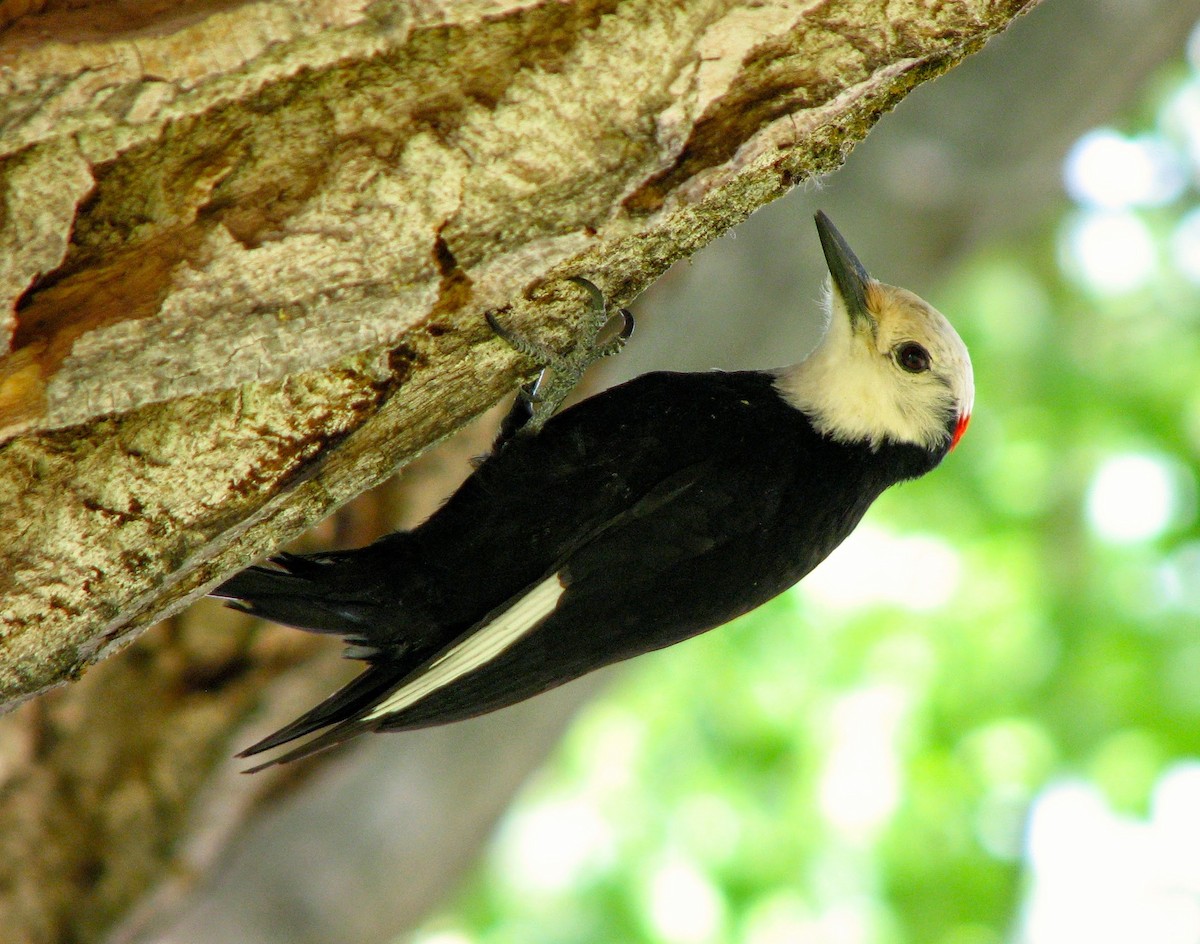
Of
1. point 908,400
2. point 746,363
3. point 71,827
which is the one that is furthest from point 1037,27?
point 71,827

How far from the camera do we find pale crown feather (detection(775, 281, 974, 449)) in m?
3.07

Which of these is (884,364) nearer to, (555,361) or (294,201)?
(555,361)

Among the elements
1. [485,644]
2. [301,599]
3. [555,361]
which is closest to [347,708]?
[301,599]

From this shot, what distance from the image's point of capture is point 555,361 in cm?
240

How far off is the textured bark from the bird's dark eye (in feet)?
3.64

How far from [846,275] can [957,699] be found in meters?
3.93

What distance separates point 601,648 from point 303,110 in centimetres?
138

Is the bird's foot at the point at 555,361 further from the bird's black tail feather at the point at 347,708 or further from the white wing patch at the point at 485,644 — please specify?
the bird's black tail feather at the point at 347,708

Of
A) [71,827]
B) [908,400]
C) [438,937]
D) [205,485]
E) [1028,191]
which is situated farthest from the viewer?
[438,937]

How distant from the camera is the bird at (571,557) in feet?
8.68

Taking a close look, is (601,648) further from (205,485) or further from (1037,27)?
(1037,27)

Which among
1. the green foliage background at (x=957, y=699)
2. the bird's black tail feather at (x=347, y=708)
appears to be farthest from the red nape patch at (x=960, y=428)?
the green foliage background at (x=957, y=699)

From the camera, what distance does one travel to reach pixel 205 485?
6.49 feet

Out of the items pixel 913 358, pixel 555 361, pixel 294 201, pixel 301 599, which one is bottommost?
pixel 913 358
